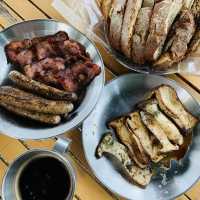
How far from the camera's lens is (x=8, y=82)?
122cm

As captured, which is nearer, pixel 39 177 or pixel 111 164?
pixel 39 177

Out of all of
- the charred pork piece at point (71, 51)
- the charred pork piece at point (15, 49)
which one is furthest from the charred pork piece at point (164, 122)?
the charred pork piece at point (15, 49)

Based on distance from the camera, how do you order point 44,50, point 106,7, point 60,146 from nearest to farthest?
1. point 60,146
2. point 44,50
3. point 106,7

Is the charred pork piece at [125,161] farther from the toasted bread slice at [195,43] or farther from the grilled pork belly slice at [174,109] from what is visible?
the toasted bread slice at [195,43]

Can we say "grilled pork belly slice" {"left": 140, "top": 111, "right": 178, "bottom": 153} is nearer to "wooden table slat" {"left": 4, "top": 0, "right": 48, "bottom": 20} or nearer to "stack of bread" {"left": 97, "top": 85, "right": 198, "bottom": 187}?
"stack of bread" {"left": 97, "top": 85, "right": 198, "bottom": 187}

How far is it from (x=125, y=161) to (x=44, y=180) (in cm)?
23

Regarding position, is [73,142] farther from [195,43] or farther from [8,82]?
[195,43]

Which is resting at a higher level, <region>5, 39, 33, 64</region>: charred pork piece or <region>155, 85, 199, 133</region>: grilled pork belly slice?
A: <region>5, 39, 33, 64</region>: charred pork piece

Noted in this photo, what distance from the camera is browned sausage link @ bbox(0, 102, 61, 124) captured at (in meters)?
1.14

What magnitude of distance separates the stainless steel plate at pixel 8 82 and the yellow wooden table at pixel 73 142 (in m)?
0.13

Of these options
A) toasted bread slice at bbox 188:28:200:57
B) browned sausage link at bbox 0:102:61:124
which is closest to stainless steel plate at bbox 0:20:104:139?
browned sausage link at bbox 0:102:61:124

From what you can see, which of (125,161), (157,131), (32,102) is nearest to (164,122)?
(157,131)

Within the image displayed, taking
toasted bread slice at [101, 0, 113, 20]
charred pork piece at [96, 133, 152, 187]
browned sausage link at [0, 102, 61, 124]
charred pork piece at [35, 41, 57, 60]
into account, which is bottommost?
charred pork piece at [96, 133, 152, 187]

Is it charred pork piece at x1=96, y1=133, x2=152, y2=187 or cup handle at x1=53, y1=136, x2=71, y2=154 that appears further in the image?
charred pork piece at x1=96, y1=133, x2=152, y2=187
